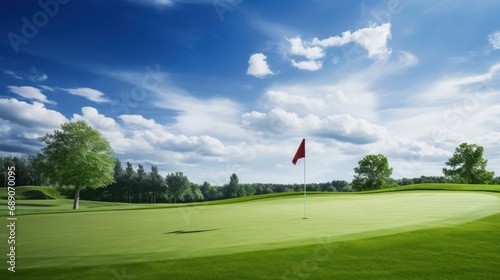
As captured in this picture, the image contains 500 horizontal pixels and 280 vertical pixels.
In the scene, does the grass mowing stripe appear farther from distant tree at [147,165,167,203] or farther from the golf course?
distant tree at [147,165,167,203]

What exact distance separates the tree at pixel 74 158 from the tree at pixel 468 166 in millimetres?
73882

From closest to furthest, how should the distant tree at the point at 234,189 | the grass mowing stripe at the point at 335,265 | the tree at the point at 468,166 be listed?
the grass mowing stripe at the point at 335,265
the tree at the point at 468,166
the distant tree at the point at 234,189

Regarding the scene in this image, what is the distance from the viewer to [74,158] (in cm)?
4441

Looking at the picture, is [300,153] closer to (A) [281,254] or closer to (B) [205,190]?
(A) [281,254]

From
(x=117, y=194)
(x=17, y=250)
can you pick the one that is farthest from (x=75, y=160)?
(x=117, y=194)

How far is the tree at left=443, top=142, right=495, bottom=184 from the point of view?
240ft

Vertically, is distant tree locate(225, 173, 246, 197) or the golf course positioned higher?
the golf course

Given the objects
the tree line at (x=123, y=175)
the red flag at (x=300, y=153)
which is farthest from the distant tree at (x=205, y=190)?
the red flag at (x=300, y=153)

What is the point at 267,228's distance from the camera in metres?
12.5

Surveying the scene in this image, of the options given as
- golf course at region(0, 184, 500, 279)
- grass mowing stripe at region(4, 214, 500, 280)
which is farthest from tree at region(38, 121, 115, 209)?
grass mowing stripe at region(4, 214, 500, 280)

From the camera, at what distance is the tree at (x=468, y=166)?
73062 millimetres

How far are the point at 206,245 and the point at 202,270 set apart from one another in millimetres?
2053

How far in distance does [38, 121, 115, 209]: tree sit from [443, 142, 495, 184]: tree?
73882mm

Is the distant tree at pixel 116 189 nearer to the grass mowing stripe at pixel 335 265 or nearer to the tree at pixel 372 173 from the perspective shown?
the tree at pixel 372 173
